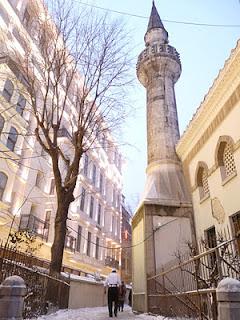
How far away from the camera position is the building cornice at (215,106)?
10383mm

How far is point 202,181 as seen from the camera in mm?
13609

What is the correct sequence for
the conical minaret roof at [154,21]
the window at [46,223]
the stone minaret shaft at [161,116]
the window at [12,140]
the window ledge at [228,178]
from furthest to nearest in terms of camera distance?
the window at [46,223] < the conical minaret roof at [154,21] < the window at [12,140] < the stone minaret shaft at [161,116] < the window ledge at [228,178]

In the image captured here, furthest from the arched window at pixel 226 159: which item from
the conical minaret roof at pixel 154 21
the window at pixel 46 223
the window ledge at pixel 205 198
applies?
the window at pixel 46 223

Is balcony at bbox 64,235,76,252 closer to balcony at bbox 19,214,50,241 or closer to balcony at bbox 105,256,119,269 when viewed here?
balcony at bbox 19,214,50,241

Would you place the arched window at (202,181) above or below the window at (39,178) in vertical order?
below

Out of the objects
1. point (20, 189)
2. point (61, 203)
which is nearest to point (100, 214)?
point (20, 189)

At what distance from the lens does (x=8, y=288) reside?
4781 millimetres

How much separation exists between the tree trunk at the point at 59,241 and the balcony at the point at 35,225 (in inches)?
335

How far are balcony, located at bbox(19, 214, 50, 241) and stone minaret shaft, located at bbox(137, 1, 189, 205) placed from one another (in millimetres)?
9528

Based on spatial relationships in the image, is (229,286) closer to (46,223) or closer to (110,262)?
(46,223)

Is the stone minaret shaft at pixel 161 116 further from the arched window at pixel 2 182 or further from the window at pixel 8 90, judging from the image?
the arched window at pixel 2 182

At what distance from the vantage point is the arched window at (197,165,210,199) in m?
13.2

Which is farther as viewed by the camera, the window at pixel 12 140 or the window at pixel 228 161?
the window at pixel 12 140

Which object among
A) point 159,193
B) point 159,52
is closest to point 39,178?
point 159,193
